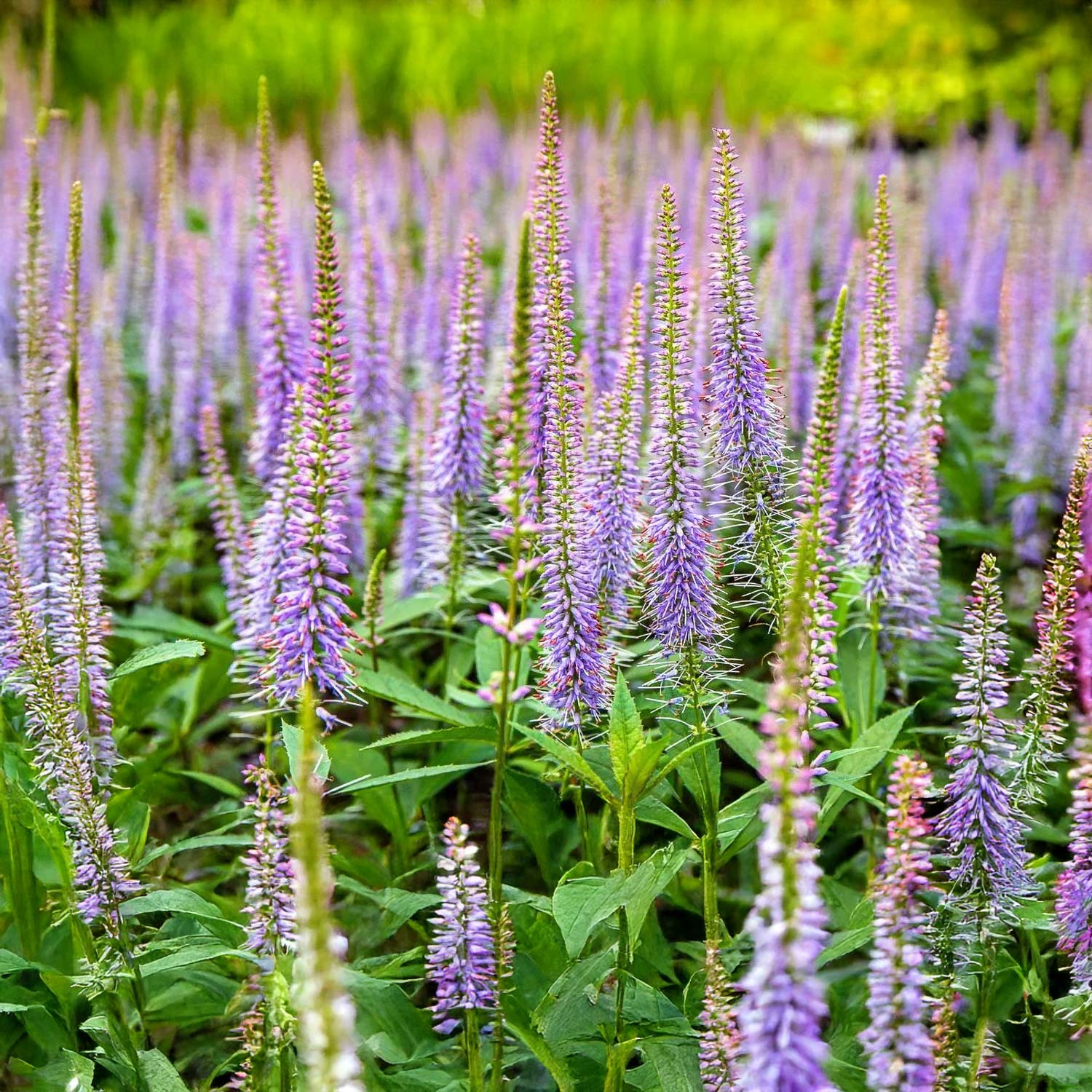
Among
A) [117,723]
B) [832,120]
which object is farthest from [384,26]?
[117,723]

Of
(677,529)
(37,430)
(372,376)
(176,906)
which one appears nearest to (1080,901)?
(677,529)

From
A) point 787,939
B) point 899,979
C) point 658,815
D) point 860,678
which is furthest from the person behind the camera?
point 860,678

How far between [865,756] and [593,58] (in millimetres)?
12266

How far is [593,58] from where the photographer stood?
44.5 ft

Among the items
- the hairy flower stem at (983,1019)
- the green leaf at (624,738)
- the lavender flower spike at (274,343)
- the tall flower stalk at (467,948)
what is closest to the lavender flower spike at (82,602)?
the lavender flower spike at (274,343)

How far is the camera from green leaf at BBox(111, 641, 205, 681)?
243cm

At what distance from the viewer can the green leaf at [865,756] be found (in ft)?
8.22

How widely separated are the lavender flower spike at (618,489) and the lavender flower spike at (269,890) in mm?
776

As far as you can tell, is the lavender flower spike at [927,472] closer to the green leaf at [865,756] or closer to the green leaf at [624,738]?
the green leaf at [865,756]

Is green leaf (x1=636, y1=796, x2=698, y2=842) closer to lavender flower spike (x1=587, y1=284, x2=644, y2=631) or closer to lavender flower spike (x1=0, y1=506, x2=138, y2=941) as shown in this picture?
lavender flower spike (x1=587, y1=284, x2=644, y2=631)

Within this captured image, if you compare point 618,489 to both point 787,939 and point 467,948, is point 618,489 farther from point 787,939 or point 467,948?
point 787,939

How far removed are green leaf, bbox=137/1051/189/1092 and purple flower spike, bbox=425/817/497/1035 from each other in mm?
507

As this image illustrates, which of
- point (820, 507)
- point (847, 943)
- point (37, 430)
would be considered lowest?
point (847, 943)

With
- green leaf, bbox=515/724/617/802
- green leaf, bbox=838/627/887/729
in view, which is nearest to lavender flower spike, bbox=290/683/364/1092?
green leaf, bbox=515/724/617/802
